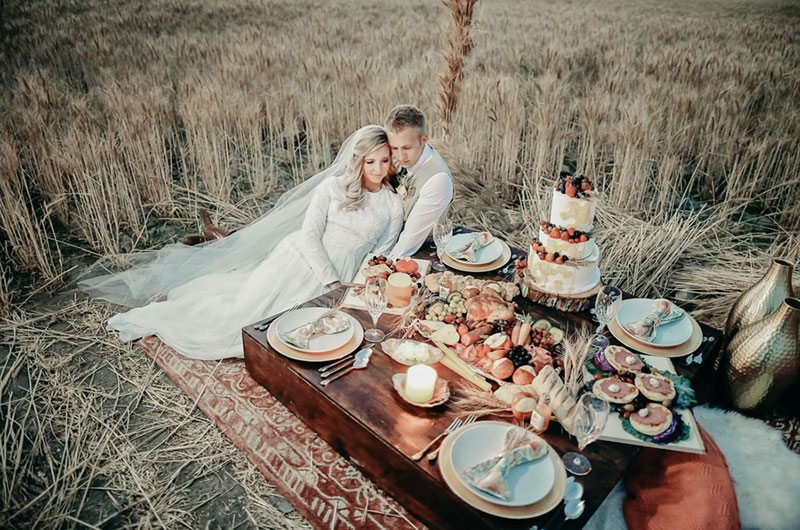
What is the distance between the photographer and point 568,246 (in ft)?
6.06

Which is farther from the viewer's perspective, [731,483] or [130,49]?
[130,49]

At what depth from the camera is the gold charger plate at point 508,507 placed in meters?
1.20

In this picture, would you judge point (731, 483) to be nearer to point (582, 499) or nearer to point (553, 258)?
point (582, 499)

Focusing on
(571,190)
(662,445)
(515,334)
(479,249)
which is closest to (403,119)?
(479,249)

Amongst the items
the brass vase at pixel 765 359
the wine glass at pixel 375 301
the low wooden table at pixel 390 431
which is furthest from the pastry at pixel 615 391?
the wine glass at pixel 375 301

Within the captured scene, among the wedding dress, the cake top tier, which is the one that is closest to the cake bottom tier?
the cake top tier

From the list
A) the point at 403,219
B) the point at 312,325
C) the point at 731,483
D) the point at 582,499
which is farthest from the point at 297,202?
→ the point at 731,483

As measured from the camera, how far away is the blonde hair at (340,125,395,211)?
222cm

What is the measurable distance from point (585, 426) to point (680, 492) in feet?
1.49

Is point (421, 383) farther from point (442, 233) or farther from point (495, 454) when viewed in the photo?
point (442, 233)

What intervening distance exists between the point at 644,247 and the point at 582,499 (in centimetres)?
201

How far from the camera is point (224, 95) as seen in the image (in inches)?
177

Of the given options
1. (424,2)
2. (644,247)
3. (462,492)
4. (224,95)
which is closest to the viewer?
(462,492)

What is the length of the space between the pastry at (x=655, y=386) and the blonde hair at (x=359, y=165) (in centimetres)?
144
